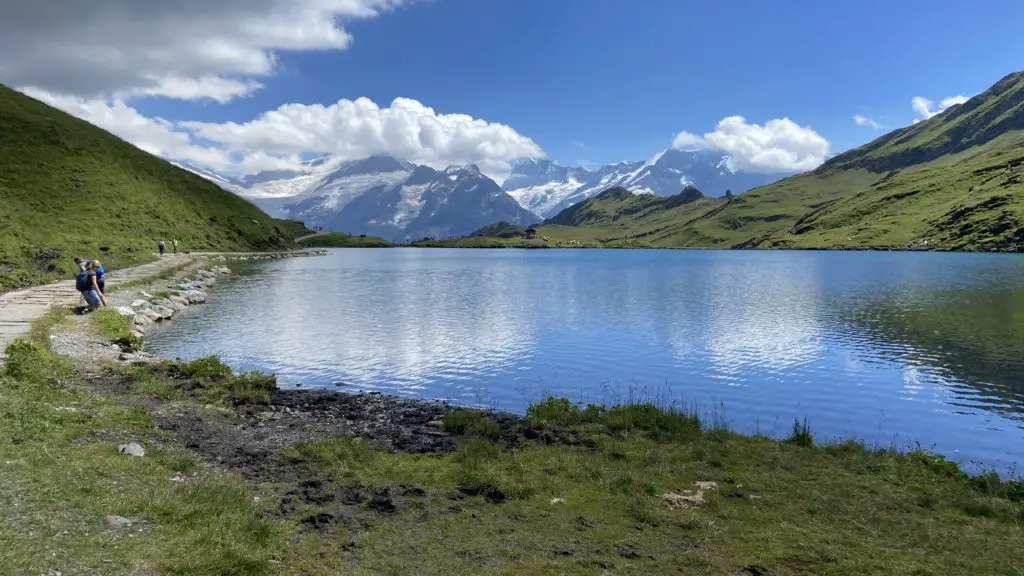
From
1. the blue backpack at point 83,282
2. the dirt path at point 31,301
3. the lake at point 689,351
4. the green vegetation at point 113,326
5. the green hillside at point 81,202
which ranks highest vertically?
the green hillside at point 81,202

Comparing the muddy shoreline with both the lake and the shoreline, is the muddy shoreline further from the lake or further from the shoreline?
the lake

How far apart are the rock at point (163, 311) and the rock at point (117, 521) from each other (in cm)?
5314

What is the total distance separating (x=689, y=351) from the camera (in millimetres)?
46781

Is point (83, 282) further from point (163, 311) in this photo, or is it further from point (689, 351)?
point (689, 351)

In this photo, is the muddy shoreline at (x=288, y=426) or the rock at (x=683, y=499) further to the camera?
the muddy shoreline at (x=288, y=426)

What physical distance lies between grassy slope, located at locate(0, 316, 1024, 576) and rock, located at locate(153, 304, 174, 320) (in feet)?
127

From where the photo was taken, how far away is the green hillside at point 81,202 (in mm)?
76000

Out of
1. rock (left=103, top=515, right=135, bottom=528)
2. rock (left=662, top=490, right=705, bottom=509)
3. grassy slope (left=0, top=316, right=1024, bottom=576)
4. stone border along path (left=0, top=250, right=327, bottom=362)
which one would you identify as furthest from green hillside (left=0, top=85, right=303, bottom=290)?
rock (left=662, top=490, right=705, bottom=509)

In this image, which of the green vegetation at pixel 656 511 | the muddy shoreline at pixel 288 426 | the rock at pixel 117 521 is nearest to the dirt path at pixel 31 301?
the muddy shoreline at pixel 288 426

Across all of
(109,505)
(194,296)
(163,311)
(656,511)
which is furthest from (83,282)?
(656,511)

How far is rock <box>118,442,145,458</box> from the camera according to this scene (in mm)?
16672

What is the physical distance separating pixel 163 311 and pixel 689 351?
54.0m

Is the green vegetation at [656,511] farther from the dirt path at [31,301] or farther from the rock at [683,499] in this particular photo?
the dirt path at [31,301]

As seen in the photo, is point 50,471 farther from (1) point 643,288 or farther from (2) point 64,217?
(2) point 64,217
